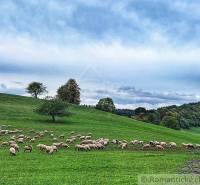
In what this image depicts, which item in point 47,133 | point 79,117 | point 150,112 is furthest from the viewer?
point 150,112

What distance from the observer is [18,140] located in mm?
54375

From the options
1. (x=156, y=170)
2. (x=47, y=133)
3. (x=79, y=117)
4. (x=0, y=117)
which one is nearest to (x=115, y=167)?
(x=156, y=170)

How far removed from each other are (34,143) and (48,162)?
60.9 ft

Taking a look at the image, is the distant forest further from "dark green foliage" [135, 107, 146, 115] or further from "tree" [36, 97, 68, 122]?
"tree" [36, 97, 68, 122]

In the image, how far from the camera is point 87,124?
88312 mm

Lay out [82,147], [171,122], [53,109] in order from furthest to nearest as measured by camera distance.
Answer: [171,122] → [53,109] → [82,147]

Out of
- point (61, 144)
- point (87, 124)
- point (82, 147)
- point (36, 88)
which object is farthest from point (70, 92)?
point (82, 147)

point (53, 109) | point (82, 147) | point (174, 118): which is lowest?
point (82, 147)

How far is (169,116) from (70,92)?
33100 millimetres

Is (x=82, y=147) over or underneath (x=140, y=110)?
underneath

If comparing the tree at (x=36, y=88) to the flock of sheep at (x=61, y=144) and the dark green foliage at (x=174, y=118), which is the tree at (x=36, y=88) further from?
the flock of sheep at (x=61, y=144)

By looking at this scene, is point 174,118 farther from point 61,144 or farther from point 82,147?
point 82,147

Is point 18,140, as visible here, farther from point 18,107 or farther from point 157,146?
point 18,107

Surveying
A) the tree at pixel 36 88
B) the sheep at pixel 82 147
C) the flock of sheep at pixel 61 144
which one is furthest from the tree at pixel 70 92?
the sheep at pixel 82 147
